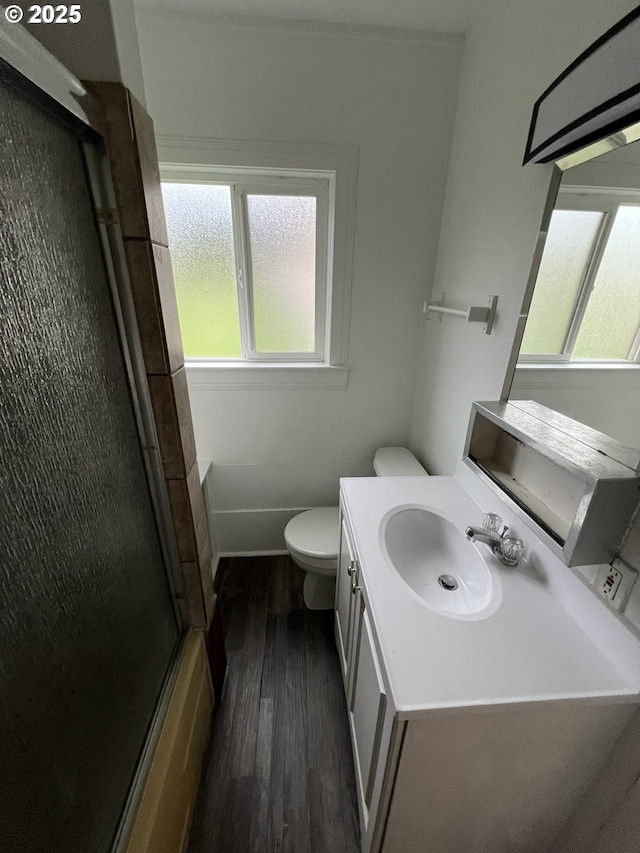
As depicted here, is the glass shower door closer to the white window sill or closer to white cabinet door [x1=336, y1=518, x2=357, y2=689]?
white cabinet door [x1=336, y1=518, x2=357, y2=689]

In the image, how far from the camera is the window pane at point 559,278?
84 cm

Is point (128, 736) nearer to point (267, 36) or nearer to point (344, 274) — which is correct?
point (344, 274)

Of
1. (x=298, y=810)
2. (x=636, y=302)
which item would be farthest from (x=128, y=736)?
(x=636, y=302)

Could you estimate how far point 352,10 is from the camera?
120 cm

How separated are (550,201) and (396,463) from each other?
3.96 ft

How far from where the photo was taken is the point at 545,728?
0.69m

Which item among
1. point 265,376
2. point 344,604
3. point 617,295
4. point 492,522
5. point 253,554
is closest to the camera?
point 617,295

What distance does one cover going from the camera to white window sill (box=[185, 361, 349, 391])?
172 centimetres

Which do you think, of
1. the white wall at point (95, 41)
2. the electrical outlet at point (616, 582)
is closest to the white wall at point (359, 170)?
the white wall at point (95, 41)

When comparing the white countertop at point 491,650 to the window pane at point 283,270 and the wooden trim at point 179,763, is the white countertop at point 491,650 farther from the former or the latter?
the window pane at point 283,270

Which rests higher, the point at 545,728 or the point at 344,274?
the point at 344,274

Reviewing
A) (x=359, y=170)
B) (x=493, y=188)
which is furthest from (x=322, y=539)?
(x=359, y=170)

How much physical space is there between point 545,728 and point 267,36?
228 centimetres

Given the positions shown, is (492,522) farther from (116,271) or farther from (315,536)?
(116,271)
